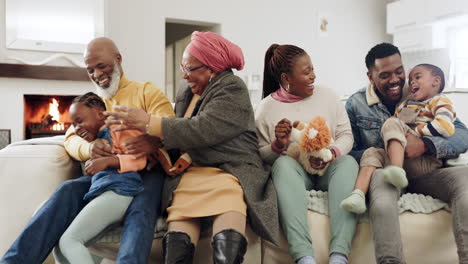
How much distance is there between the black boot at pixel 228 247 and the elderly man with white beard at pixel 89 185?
21cm

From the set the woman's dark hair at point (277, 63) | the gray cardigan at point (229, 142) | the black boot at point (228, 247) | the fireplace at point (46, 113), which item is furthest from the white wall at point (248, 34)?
the black boot at point (228, 247)

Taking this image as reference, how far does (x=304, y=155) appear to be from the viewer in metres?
1.55

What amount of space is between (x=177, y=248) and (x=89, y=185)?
407 mm

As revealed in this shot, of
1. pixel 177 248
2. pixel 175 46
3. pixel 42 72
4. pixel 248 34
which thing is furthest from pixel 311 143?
pixel 175 46

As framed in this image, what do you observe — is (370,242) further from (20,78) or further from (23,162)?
(20,78)

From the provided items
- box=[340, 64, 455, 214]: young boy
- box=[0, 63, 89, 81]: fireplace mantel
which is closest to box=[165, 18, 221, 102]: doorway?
box=[0, 63, 89, 81]: fireplace mantel

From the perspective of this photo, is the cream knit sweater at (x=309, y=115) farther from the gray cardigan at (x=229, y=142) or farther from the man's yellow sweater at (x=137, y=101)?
the man's yellow sweater at (x=137, y=101)

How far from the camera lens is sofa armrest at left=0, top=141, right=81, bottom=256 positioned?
1464mm

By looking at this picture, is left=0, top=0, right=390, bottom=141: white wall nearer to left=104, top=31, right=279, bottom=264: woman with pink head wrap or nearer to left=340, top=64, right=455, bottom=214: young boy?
left=104, top=31, right=279, bottom=264: woman with pink head wrap

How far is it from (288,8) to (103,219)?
4.88 m

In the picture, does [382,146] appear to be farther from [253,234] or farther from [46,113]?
[46,113]

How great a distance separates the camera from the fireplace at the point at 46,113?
4.17 metres

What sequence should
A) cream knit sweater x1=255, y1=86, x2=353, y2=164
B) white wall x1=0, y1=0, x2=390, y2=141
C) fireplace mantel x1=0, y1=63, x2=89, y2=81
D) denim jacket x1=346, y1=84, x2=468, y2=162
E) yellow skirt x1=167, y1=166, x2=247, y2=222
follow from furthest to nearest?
white wall x1=0, y1=0, x2=390, y2=141, fireplace mantel x1=0, y1=63, x2=89, y2=81, cream knit sweater x1=255, y1=86, x2=353, y2=164, denim jacket x1=346, y1=84, x2=468, y2=162, yellow skirt x1=167, y1=166, x2=247, y2=222

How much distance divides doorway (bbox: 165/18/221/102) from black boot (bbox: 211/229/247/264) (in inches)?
172
